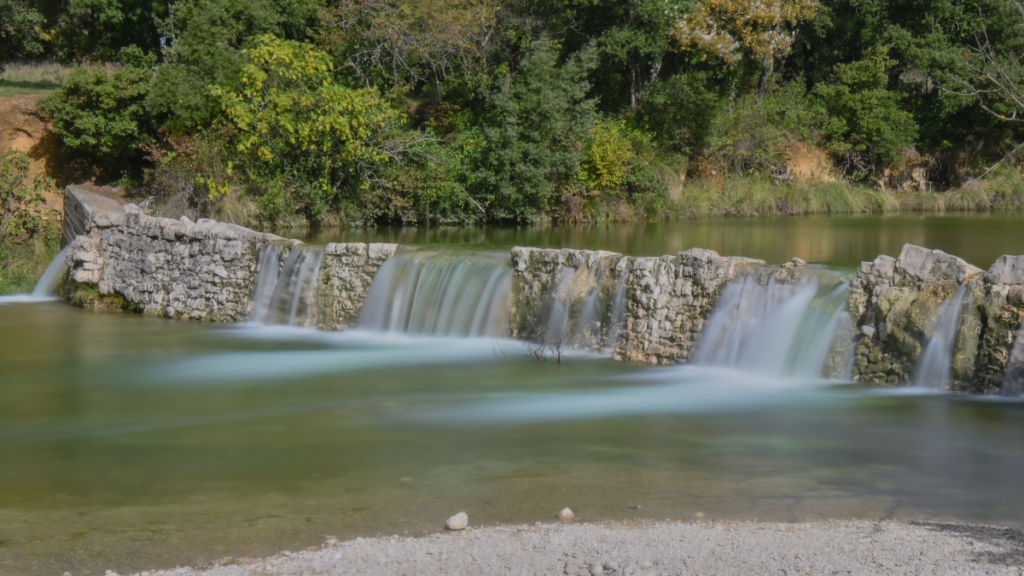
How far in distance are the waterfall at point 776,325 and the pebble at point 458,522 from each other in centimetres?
566

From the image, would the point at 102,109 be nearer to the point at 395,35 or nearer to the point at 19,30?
the point at 395,35

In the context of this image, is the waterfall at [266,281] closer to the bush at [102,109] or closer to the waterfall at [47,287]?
the waterfall at [47,287]

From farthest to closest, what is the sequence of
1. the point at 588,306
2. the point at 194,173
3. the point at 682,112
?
the point at 682,112
the point at 194,173
the point at 588,306

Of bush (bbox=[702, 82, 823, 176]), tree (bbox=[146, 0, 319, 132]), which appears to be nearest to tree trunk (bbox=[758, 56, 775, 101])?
bush (bbox=[702, 82, 823, 176])

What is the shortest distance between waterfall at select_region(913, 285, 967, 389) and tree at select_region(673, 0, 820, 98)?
2213cm

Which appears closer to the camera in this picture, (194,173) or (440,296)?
(440,296)

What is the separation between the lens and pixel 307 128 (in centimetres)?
2439

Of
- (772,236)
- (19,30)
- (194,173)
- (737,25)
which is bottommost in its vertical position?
(772,236)

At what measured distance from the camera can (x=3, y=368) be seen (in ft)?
41.0

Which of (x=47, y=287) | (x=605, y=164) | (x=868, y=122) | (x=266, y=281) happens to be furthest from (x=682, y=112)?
(x=47, y=287)

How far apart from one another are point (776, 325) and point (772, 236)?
11.7 metres

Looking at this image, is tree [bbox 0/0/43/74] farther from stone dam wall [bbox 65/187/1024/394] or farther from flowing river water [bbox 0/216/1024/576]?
flowing river water [bbox 0/216/1024/576]

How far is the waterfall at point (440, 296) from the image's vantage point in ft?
44.9

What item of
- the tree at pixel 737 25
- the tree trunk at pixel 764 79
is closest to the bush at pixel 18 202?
the tree at pixel 737 25
